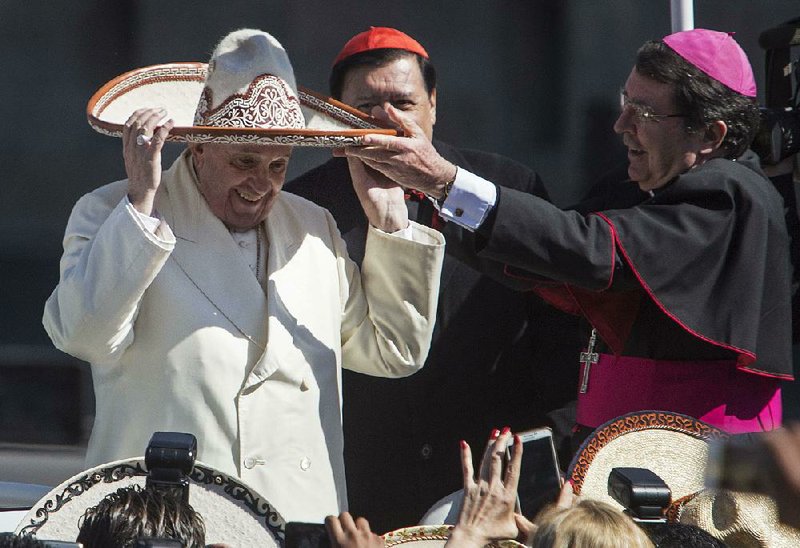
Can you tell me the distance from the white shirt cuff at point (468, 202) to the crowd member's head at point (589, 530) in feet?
3.48

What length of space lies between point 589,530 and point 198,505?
0.83m

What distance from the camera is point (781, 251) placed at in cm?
330

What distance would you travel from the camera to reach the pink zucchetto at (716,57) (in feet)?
11.0

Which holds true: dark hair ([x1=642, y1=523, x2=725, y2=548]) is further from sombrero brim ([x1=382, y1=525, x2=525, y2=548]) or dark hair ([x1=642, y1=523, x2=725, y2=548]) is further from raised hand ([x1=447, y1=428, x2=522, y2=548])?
sombrero brim ([x1=382, y1=525, x2=525, y2=548])

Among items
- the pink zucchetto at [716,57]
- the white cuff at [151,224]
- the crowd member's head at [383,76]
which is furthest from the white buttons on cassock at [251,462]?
the pink zucchetto at [716,57]

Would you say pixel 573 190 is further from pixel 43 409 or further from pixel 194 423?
pixel 194 423

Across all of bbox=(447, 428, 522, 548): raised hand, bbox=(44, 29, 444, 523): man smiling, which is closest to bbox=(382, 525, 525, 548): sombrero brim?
bbox=(447, 428, 522, 548): raised hand

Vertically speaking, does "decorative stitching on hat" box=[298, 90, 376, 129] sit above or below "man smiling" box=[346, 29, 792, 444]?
above

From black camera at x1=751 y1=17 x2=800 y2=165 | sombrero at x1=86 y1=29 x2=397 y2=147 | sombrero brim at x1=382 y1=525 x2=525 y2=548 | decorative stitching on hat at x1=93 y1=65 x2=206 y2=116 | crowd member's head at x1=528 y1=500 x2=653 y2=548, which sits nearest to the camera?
crowd member's head at x1=528 y1=500 x2=653 y2=548

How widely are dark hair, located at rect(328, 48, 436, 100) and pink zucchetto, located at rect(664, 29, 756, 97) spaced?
2.48 feet

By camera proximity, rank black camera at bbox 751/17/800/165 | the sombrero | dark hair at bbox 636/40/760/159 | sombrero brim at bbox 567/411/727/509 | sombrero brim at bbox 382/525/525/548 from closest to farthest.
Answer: sombrero brim at bbox 382/525/525/548, the sombrero, sombrero brim at bbox 567/411/727/509, dark hair at bbox 636/40/760/159, black camera at bbox 751/17/800/165

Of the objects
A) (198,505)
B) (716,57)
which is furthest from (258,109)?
(716,57)

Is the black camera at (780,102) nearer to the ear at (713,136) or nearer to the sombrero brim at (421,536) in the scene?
the ear at (713,136)

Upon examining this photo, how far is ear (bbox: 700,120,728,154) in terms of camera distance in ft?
10.9
